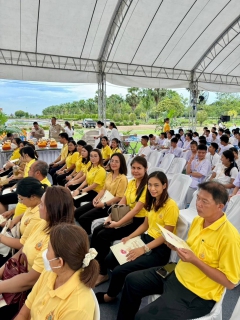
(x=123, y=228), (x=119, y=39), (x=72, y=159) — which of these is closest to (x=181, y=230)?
(x=123, y=228)

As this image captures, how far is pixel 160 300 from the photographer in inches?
65.7

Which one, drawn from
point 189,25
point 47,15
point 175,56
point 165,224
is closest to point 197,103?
point 175,56

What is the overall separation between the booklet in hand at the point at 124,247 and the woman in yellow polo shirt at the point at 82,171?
7.63ft

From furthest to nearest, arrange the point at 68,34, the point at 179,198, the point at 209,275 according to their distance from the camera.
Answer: the point at 68,34, the point at 179,198, the point at 209,275

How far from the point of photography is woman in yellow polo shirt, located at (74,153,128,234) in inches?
128

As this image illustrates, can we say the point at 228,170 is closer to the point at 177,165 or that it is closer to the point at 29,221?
the point at 177,165

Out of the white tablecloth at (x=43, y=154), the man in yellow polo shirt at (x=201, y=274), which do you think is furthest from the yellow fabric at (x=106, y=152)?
the man in yellow polo shirt at (x=201, y=274)

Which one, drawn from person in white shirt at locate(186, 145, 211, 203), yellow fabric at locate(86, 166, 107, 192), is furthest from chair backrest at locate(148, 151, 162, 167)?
yellow fabric at locate(86, 166, 107, 192)

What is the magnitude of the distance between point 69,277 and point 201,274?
0.90 meters

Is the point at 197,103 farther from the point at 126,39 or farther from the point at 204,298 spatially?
the point at 204,298

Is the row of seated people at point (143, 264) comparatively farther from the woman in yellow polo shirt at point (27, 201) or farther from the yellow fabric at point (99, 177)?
the yellow fabric at point (99, 177)

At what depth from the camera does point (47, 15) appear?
7.19 m

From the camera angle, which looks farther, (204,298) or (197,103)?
(197,103)

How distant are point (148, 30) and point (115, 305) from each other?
8.70 m
